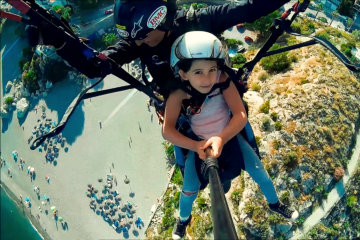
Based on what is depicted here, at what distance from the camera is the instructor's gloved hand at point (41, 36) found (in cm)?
470

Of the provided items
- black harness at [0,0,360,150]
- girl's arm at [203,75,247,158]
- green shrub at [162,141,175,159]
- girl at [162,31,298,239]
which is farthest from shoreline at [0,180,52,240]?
girl's arm at [203,75,247,158]

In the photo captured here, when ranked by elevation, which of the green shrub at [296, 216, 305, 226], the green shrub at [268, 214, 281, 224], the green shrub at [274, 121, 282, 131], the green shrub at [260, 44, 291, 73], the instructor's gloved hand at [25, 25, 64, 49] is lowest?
the green shrub at [296, 216, 305, 226]

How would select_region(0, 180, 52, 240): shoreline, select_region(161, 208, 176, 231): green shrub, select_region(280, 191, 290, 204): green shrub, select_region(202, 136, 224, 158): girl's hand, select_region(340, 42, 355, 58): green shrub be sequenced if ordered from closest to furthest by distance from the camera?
select_region(202, 136, 224, 158): girl's hand → select_region(280, 191, 290, 204): green shrub → select_region(161, 208, 176, 231): green shrub → select_region(340, 42, 355, 58): green shrub → select_region(0, 180, 52, 240): shoreline

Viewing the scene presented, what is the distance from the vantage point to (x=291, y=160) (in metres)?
18.6

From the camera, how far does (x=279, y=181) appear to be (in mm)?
18406

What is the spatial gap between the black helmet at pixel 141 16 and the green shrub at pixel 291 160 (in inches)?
588

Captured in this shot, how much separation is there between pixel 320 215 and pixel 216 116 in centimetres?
1552

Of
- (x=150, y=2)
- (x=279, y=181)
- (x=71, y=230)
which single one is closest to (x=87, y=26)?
(x=71, y=230)

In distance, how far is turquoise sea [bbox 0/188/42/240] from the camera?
111 feet

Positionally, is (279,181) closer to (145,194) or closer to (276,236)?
(276,236)

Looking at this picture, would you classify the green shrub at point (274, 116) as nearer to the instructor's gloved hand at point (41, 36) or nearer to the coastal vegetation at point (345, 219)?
the coastal vegetation at point (345, 219)

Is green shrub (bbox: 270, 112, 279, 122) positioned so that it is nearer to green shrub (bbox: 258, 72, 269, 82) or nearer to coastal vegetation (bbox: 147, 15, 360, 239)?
coastal vegetation (bbox: 147, 15, 360, 239)

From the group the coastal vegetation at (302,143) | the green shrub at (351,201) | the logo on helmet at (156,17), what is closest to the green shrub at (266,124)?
the coastal vegetation at (302,143)

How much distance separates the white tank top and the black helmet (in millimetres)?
1655
